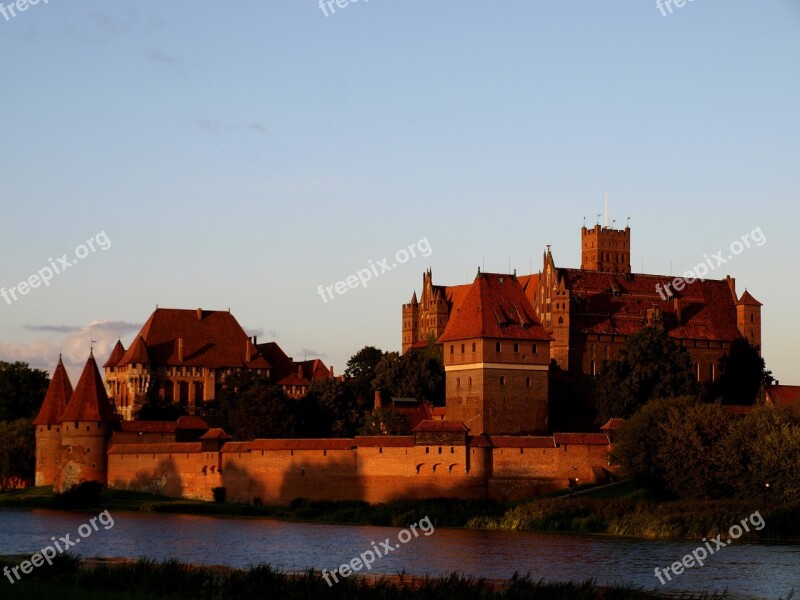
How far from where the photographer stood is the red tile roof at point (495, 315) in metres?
70.9

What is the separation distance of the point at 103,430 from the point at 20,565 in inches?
1591

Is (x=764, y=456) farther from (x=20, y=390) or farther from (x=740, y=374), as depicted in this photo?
(x=20, y=390)

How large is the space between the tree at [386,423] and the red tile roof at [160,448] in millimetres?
8183

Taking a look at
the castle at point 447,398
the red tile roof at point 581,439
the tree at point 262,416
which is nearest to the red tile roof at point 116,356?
the castle at point 447,398

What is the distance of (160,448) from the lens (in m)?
69.2

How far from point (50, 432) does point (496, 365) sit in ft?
70.3

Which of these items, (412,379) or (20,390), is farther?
Answer: (20,390)

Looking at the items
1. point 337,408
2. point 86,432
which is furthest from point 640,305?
point 86,432

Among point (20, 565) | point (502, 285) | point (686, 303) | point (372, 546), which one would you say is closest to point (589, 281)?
point (686, 303)

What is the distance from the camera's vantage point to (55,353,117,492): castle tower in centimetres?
7194

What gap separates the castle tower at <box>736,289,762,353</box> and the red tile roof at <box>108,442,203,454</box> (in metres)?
34.4

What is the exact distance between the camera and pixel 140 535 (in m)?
49.1

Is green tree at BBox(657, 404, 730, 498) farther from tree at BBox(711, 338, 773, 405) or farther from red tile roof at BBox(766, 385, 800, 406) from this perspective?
tree at BBox(711, 338, 773, 405)

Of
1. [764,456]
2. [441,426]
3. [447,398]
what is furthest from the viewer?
[447,398]
